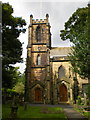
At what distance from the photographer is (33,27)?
34438mm

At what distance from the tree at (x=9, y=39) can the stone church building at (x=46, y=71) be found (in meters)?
10.4

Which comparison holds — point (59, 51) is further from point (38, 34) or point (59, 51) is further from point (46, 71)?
point (38, 34)

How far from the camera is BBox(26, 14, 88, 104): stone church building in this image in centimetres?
2683

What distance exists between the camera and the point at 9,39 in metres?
17.8

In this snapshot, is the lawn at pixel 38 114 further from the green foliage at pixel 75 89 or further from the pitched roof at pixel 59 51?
the pitched roof at pixel 59 51

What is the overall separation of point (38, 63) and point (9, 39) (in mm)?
14957

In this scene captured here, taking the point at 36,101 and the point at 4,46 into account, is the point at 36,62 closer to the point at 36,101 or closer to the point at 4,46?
the point at 36,101

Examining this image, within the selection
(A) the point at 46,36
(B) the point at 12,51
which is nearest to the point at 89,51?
(B) the point at 12,51

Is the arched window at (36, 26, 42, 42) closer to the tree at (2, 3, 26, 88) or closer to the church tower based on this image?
the church tower

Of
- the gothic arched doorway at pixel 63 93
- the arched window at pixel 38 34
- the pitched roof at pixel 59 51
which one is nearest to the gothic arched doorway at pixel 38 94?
the gothic arched doorway at pixel 63 93

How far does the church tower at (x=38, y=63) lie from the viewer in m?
28.4

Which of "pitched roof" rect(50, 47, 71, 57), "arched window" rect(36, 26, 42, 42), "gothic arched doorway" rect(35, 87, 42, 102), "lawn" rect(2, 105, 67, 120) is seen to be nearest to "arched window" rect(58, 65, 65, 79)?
"pitched roof" rect(50, 47, 71, 57)

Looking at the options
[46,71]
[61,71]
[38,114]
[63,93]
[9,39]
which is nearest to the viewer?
[38,114]

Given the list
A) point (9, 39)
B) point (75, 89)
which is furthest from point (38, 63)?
point (9, 39)
